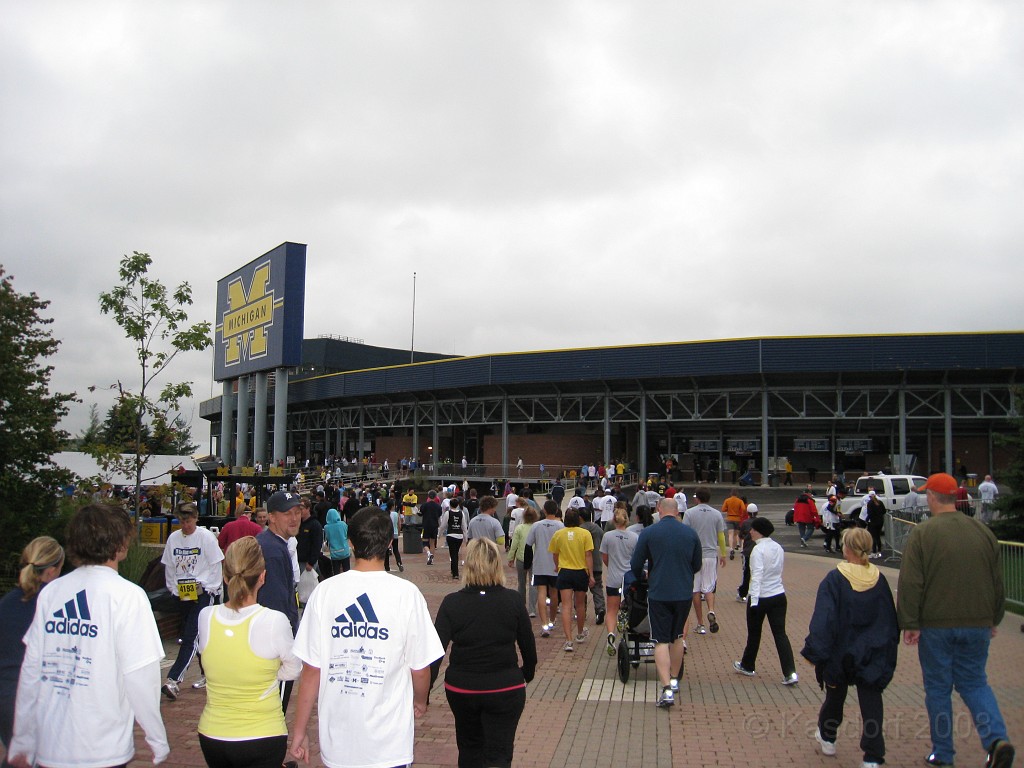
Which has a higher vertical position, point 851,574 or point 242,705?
point 851,574

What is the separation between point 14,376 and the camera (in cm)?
1236

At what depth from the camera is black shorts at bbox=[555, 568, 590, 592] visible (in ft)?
31.2

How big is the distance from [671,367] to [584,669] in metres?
34.5

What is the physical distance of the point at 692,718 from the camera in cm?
688

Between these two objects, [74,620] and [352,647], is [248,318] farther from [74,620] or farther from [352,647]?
[352,647]

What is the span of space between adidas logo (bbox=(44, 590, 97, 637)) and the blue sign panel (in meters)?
45.6

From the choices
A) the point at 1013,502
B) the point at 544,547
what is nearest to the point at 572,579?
the point at 544,547

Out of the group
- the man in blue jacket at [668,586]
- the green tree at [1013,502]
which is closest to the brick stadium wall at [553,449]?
the green tree at [1013,502]

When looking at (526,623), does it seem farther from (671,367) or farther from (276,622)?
(671,367)

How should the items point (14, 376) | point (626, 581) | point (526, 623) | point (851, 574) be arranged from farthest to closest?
1. point (14, 376)
2. point (626, 581)
3. point (851, 574)
4. point (526, 623)

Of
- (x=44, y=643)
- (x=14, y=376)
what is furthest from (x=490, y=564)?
(x=14, y=376)

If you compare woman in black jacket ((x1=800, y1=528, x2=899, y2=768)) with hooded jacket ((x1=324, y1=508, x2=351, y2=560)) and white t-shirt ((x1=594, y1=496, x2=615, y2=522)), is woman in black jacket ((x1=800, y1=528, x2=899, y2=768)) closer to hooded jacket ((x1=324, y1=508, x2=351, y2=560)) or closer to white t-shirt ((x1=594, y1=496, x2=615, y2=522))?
hooded jacket ((x1=324, y1=508, x2=351, y2=560))

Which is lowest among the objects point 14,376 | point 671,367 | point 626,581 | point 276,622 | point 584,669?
point 584,669

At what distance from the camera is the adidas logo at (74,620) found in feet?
11.9
